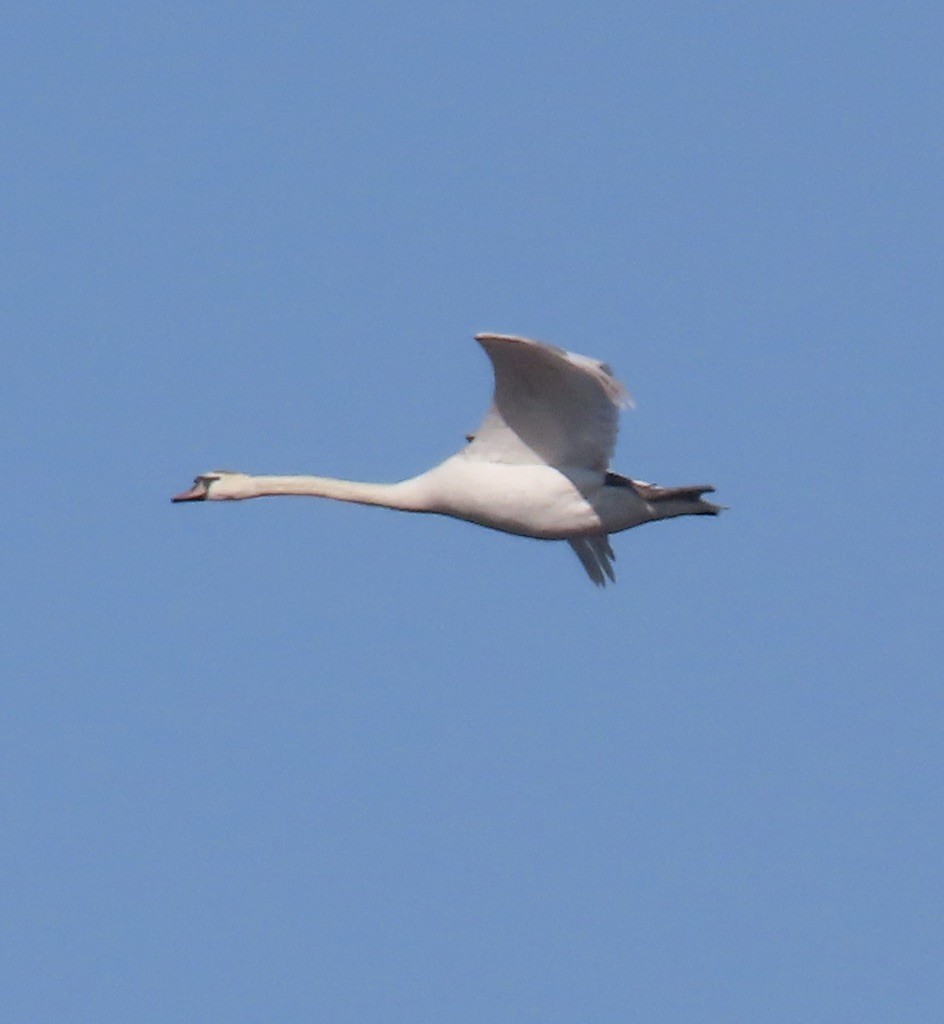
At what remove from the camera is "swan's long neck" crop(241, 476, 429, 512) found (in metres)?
29.5

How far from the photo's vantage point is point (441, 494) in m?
29.2

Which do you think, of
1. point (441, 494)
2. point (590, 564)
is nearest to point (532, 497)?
point (441, 494)

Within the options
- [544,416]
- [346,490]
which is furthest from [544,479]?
[346,490]

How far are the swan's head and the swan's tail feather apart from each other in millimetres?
3768

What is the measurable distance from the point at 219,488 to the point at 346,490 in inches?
64.7

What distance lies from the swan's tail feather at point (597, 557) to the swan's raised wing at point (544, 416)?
342cm

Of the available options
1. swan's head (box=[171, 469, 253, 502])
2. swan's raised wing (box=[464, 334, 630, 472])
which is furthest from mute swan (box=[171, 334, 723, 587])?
swan's head (box=[171, 469, 253, 502])

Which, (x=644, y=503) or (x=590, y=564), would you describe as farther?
(x=590, y=564)

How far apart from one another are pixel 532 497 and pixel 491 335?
236 centimetres

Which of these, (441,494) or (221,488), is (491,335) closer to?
(441,494)

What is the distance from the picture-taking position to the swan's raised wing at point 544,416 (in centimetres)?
2816

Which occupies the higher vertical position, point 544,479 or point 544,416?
point 544,416

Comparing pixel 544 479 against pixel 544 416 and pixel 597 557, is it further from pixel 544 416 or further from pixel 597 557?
pixel 597 557

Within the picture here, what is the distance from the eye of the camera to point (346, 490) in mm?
30188
